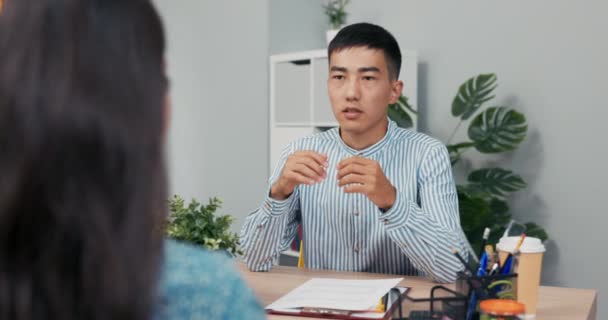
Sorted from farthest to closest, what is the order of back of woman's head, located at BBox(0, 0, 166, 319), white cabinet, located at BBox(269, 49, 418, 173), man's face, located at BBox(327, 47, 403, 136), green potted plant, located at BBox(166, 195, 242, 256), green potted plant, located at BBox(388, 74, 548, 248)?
white cabinet, located at BBox(269, 49, 418, 173) → green potted plant, located at BBox(388, 74, 548, 248) → man's face, located at BBox(327, 47, 403, 136) → green potted plant, located at BBox(166, 195, 242, 256) → back of woman's head, located at BBox(0, 0, 166, 319)

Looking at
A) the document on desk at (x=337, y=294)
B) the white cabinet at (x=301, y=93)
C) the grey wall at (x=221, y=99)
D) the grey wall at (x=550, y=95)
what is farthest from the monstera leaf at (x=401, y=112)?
the document on desk at (x=337, y=294)

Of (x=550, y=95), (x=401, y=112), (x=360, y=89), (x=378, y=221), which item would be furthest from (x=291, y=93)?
(x=378, y=221)

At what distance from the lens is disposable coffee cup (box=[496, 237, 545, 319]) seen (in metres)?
1.37

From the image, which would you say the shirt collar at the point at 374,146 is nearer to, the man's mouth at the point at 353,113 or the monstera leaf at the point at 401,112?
the man's mouth at the point at 353,113

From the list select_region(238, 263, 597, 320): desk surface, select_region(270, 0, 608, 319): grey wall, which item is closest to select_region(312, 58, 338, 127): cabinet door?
select_region(270, 0, 608, 319): grey wall

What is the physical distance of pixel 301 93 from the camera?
3.66m

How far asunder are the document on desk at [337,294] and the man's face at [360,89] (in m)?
0.58

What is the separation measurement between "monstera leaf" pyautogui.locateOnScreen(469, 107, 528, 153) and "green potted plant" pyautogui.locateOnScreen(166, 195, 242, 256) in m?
1.78

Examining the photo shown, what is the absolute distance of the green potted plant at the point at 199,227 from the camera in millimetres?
1582

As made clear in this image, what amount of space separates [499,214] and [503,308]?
6.99ft

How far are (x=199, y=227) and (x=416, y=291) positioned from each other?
523mm

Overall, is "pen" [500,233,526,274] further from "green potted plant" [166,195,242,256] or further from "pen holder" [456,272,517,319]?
"green potted plant" [166,195,242,256]

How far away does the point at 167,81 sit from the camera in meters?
0.61

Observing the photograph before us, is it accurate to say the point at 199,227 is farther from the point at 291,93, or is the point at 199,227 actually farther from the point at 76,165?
the point at 291,93
